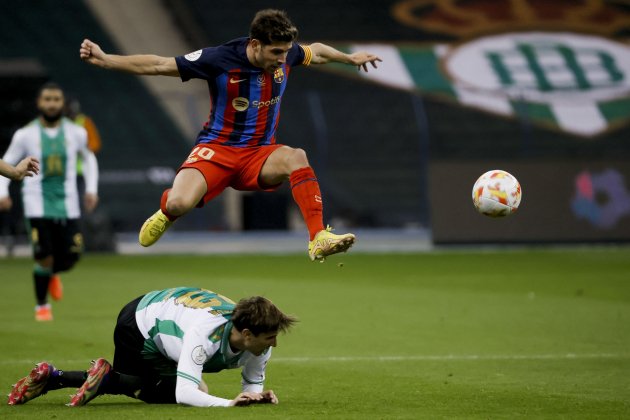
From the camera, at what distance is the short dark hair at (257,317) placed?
22.7 ft

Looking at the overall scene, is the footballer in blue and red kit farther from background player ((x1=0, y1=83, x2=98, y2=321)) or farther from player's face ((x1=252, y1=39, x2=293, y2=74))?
background player ((x1=0, y1=83, x2=98, y2=321))

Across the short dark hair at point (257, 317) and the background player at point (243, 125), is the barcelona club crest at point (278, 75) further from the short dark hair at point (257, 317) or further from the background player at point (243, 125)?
the short dark hair at point (257, 317)

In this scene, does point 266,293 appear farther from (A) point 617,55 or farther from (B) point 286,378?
(A) point 617,55

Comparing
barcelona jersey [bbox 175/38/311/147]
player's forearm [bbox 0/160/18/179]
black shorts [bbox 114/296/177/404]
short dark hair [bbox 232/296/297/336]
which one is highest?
barcelona jersey [bbox 175/38/311/147]

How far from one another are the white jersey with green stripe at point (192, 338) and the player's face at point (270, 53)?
2157mm

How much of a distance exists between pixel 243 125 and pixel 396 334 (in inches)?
128

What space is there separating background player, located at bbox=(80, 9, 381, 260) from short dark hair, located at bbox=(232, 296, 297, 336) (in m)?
1.65

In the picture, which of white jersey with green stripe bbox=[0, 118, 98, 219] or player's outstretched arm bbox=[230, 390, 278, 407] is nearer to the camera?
player's outstretched arm bbox=[230, 390, 278, 407]

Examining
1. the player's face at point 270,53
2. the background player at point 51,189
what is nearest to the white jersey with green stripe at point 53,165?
the background player at point 51,189

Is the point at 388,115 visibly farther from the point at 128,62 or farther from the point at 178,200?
the point at 128,62

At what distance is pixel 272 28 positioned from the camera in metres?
8.78

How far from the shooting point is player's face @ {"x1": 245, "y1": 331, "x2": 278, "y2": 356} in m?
6.97

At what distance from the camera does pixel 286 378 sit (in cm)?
912

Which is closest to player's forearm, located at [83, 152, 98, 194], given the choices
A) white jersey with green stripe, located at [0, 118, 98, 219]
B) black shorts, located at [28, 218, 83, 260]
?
white jersey with green stripe, located at [0, 118, 98, 219]
